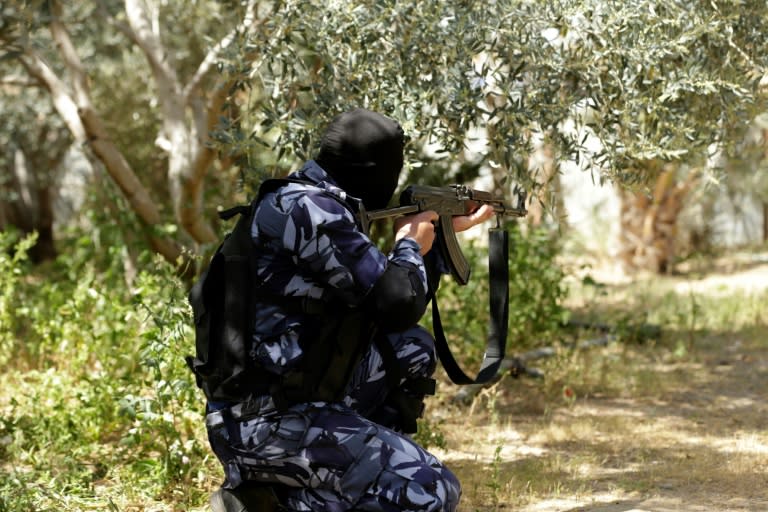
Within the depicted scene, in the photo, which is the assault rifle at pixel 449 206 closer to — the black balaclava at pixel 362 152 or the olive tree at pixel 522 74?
the black balaclava at pixel 362 152

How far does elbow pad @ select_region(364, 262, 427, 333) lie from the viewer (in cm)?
261

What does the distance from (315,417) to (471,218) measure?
0.99 meters

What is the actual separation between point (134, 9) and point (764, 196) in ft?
35.1

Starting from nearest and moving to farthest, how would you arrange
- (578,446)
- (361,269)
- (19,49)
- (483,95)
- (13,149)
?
(361,269) → (483,95) → (578,446) → (19,49) → (13,149)

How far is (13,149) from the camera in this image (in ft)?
42.1

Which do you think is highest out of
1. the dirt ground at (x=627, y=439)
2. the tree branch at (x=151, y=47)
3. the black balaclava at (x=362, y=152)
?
the tree branch at (x=151, y=47)

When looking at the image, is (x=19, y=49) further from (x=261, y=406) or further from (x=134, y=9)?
(x=261, y=406)

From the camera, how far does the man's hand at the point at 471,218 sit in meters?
3.30

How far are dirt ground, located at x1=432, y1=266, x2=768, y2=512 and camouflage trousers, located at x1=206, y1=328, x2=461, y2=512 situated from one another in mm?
843

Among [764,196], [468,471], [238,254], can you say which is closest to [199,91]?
[468,471]

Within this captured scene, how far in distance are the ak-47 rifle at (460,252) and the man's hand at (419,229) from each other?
31mm

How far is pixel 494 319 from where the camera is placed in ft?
11.2

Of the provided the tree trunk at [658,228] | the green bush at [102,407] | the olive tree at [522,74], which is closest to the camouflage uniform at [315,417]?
the green bush at [102,407]

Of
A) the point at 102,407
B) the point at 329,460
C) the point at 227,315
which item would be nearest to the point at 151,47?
the point at 102,407
